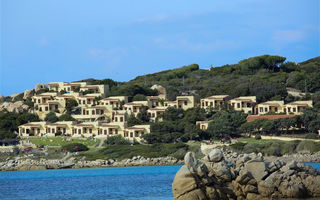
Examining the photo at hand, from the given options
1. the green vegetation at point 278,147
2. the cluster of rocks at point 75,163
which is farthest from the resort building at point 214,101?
the cluster of rocks at point 75,163

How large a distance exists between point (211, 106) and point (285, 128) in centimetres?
1450

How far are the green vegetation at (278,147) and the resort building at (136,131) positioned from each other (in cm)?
1343

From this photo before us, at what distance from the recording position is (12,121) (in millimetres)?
79188

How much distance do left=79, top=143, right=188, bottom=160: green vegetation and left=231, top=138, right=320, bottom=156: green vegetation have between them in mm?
5921

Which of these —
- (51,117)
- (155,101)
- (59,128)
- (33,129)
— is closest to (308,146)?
(155,101)

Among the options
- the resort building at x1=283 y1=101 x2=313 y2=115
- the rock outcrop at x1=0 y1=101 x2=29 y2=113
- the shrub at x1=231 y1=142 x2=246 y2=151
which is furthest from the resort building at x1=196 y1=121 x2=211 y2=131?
the rock outcrop at x1=0 y1=101 x2=29 y2=113

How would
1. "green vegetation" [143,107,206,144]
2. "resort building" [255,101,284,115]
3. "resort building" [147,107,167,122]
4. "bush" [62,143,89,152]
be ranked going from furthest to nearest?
1. "resort building" [147,107,167,122]
2. "resort building" [255,101,284,115]
3. "green vegetation" [143,107,206,144]
4. "bush" [62,143,89,152]

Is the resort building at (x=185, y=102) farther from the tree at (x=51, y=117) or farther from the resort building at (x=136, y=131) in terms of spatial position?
the tree at (x=51, y=117)

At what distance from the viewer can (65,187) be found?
4219 centimetres

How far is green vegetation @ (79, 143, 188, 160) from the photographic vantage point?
2475 inches

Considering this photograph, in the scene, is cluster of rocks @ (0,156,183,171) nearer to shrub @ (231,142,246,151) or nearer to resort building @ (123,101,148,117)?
shrub @ (231,142,246,151)

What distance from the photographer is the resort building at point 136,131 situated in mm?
70906

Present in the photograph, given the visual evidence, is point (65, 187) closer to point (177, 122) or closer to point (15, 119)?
point (177, 122)

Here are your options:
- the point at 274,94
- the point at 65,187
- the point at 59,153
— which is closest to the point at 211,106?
the point at 274,94
